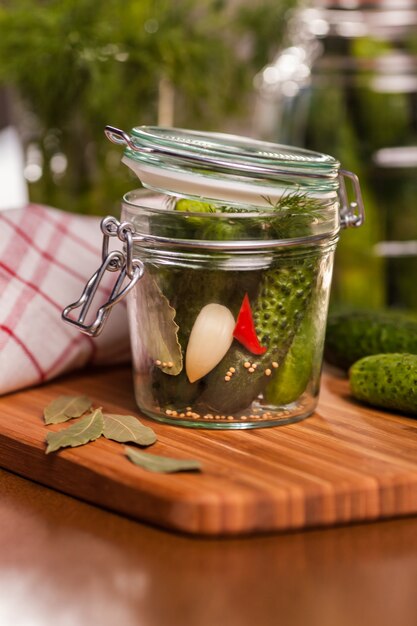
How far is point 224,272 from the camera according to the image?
2.94 ft

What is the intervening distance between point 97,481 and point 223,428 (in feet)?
0.53

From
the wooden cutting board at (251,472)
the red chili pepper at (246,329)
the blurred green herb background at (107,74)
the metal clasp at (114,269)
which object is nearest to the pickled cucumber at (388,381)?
the wooden cutting board at (251,472)

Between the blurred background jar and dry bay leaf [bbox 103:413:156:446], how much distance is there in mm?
647

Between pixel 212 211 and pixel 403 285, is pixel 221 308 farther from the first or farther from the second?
pixel 403 285

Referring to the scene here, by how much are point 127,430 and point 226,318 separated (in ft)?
0.46

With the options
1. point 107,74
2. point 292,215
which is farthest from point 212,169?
point 107,74

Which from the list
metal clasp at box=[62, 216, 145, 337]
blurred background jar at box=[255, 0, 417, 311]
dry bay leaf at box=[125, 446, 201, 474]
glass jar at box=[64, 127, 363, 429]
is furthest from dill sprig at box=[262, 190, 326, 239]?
blurred background jar at box=[255, 0, 417, 311]

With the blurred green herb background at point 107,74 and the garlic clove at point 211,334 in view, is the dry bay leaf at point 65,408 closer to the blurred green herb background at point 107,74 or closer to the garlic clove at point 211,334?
the garlic clove at point 211,334

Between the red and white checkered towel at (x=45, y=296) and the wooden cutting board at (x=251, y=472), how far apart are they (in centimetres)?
7

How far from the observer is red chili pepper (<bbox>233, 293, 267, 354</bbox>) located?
0.89m

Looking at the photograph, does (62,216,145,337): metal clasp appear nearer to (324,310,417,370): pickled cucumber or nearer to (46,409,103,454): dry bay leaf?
(46,409,103,454): dry bay leaf

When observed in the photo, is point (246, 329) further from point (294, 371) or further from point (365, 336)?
point (365, 336)

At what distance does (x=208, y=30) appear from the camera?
1.59 meters

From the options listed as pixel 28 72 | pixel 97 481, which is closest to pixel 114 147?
pixel 28 72
